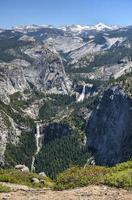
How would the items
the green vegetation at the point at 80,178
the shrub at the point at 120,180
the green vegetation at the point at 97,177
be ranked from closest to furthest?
the shrub at the point at 120,180, the green vegetation at the point at 97,177, the green vegetation at the point at 80,178

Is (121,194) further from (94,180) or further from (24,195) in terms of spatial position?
(24,195)

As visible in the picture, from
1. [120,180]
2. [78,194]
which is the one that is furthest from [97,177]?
[78,194]

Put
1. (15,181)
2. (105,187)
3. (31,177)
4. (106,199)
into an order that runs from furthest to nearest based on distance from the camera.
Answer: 1. (31,177)
2. (15,181)
3. (105,187)
4. (106,199)

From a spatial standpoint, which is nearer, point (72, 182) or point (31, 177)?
point (72, 182)

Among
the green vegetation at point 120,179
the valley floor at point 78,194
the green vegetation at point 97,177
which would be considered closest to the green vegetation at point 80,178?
the green vegetation at point 97,177

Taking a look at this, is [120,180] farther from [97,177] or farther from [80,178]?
[80,178]

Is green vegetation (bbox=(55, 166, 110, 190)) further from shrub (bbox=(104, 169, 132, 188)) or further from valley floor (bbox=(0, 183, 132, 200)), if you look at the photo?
valley floor (bbox=(0, 183, 132, 200))

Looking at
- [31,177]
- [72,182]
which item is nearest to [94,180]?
[72,182]

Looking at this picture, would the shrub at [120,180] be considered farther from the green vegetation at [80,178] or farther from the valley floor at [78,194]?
the green vegetation at [80,178]

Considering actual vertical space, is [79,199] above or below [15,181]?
above
